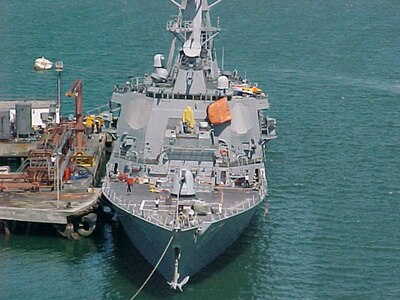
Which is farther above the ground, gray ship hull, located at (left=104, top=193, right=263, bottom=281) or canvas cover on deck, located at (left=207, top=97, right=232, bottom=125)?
canvas cover on deck, located at (left=207, top=97, right=232, bottom=125)

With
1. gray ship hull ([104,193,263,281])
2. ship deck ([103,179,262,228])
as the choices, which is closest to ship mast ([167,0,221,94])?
ship deck ([103,179,262,228])

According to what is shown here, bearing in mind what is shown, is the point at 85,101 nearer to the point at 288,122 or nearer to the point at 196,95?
the point at 288,122

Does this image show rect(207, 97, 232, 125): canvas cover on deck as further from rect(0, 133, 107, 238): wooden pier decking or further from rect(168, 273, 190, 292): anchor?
rect(168, 273, 190, 292): anchor

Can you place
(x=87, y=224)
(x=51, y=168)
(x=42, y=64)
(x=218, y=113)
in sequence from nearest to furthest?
(x=87, y=224)
(x=218, y=113)
(x=51, y=168)
(x=42, y=64)

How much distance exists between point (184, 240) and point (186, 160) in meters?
9.32

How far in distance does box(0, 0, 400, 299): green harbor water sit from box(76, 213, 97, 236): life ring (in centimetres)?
56

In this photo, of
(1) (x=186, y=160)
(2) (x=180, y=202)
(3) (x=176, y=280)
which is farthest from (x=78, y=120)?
(3) (x=176, y=280)

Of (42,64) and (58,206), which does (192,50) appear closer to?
(58,206)

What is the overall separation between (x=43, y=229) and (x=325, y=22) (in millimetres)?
81188

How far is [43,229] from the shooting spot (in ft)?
209

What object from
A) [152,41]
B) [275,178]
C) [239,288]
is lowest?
[239,288]

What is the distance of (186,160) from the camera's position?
201ft

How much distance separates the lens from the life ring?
205 ft

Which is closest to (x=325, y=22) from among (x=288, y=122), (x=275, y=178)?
(x=288, y=122)
